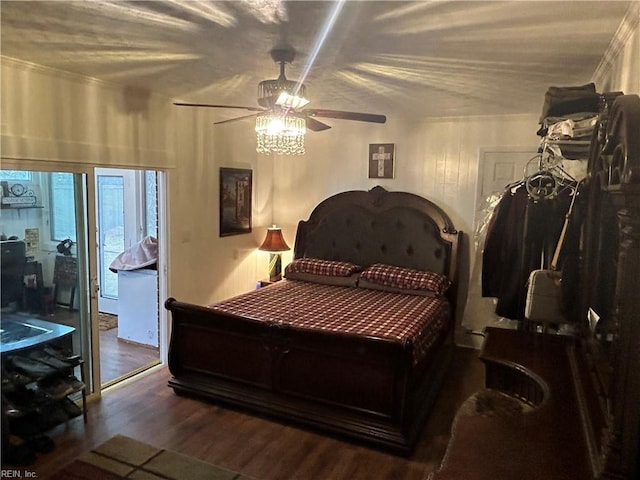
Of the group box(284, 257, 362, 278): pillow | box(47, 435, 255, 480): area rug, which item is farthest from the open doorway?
box(284, 257, 362, 278): pillow

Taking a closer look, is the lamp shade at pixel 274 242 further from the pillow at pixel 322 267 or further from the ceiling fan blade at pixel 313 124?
the ceiling fan blade at pixel 313 124

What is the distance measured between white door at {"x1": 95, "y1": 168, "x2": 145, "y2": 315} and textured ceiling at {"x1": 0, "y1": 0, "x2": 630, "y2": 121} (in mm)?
2419

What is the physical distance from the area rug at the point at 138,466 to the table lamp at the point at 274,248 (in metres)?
2.50

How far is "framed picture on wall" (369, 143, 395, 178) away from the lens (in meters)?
4.84

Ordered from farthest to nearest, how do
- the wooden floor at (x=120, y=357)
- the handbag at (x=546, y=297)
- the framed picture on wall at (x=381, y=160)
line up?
the framed picture on wall at (x=381, y=160) < the wooden floor at (x=120, y=357) < the handbag at (x=546, y=297)

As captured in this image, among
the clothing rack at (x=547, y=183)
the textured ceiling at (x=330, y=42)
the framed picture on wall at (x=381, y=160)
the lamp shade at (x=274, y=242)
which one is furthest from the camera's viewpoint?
the lamp shade at (x=274, y=242)

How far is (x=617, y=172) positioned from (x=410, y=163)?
346 cm

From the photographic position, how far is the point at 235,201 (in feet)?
15.9

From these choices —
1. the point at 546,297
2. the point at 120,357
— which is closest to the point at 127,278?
the point at 120,357

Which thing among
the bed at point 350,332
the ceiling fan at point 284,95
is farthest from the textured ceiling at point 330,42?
the bed at point 350,332

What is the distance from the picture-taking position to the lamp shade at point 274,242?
198 inches

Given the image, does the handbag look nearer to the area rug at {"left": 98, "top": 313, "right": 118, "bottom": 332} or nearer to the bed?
the bed

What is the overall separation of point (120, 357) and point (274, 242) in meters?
1.85

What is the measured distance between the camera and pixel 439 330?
12.6 feet
